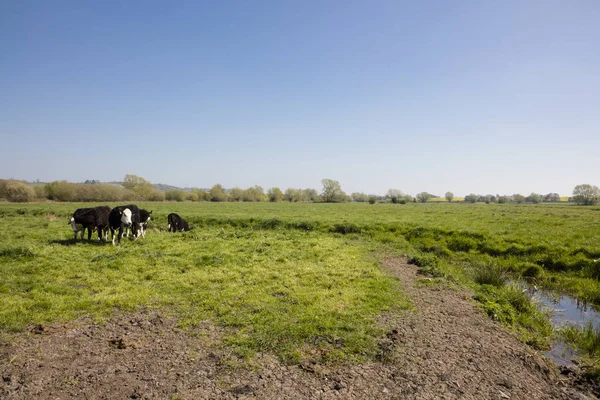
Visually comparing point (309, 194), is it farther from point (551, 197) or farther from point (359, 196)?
point (551, 197)

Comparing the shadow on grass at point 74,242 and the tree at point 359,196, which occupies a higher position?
the tree at point 359,196

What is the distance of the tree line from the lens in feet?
193

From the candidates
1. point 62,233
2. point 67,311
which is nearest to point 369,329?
point 67,311

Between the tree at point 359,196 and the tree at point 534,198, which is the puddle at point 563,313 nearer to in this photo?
the tree at point 359,196

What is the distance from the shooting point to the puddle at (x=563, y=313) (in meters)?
6.74

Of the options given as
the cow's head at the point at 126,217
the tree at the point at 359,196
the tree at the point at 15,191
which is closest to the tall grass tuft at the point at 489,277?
the cow's head at the point at 126,217

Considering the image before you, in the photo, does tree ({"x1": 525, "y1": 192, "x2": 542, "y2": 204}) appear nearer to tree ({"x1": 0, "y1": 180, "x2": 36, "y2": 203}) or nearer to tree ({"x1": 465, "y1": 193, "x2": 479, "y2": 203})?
tree ({"x1": 465, "y1": 193, "x2": 479, "y2": 203})

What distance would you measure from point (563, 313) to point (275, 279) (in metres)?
9.11

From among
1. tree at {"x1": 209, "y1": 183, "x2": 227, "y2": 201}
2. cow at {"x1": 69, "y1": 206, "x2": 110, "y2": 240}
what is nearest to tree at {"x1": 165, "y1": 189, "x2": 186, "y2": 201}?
tree at {"x1": 209, "y1": 183, "x2": 227, "y2": 201}

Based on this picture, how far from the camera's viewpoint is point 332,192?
97.2 meters

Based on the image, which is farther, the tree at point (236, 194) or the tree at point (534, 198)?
the tree at point (534, 198)

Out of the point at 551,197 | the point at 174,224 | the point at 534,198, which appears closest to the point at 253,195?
the point at 174,224

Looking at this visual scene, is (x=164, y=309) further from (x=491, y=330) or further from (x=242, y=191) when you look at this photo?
(x=242, y=191)

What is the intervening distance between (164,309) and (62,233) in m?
13.7
